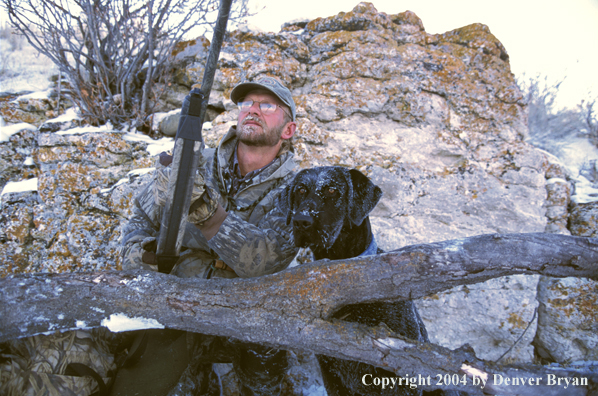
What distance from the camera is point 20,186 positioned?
302cm

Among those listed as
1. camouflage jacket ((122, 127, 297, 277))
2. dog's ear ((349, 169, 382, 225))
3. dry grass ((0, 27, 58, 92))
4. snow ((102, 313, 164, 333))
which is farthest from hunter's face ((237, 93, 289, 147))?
dry grass ((0, 27, 58, 92))

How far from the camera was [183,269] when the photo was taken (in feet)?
7.51

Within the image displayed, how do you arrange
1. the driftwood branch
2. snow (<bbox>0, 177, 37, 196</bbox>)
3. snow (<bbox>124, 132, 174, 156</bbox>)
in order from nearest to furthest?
the driftwood branch → snow (<bbox>0, 177, 37, 196</bbox>) → snow (<bbox>124, 132, 174, 156</bbox>)

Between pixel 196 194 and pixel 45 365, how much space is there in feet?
3.66

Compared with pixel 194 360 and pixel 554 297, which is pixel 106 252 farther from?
pixel 554 297

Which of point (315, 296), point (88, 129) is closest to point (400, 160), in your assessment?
point (315, 296)

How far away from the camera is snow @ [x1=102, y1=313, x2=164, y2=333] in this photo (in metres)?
1.46

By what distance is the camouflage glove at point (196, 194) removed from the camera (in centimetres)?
162

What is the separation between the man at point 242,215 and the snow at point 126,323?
405mm

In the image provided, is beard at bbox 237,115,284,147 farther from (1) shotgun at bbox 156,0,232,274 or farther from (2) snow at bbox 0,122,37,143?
(2) snow at bbox 0,122,37,143

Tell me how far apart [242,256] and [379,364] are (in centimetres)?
93

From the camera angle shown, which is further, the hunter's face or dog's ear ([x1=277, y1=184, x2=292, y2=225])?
the hunter's face

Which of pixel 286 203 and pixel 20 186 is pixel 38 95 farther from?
pixel 286 203

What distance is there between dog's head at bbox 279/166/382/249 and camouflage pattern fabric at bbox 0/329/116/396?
1309mm
